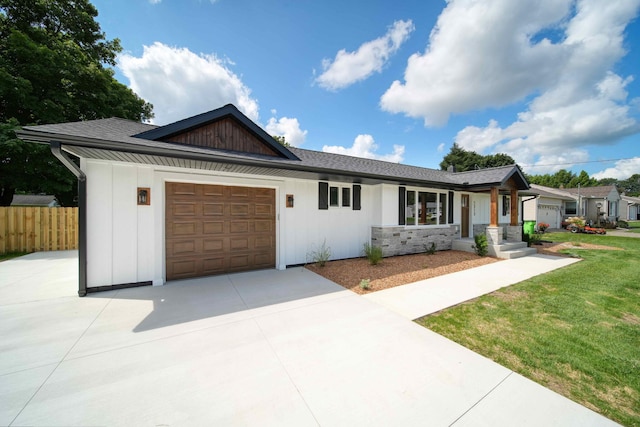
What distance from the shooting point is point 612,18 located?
26.3 ft

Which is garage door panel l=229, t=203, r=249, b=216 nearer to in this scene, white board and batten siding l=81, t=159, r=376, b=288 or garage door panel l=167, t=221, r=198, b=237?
white board and batten siding l=81, t=159, r=376, b=288

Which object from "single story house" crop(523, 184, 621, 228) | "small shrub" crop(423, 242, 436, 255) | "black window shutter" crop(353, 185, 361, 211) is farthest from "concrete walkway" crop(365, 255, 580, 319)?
"single story house" crop(523, 184, 621, 228)

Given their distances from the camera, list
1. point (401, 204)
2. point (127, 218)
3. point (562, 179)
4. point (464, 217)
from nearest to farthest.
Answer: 1. point (127, 218)
2. point (401, 204)
3. point (464, 217)
4. point (562, 179)

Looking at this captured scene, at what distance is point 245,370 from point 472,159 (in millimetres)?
44057

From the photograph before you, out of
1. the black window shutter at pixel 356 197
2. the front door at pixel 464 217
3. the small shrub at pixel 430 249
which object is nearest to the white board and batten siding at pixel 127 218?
the black window shutter at pixel 356 197

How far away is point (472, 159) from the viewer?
36.6m

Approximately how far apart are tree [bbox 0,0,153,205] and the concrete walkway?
1517 centimetres

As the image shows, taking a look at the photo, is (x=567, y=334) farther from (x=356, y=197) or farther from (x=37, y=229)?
(x=37, y=229)

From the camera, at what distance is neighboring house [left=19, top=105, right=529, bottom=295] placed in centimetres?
469

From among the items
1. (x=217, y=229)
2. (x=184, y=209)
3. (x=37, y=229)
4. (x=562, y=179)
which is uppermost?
(x=562, y=179)

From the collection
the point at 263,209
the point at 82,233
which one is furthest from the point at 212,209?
the point at 82,233

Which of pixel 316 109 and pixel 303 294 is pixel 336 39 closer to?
pixel 316 109

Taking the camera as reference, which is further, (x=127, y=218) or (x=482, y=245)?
(x=482, y=245)

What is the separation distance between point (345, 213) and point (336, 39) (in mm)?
7161
